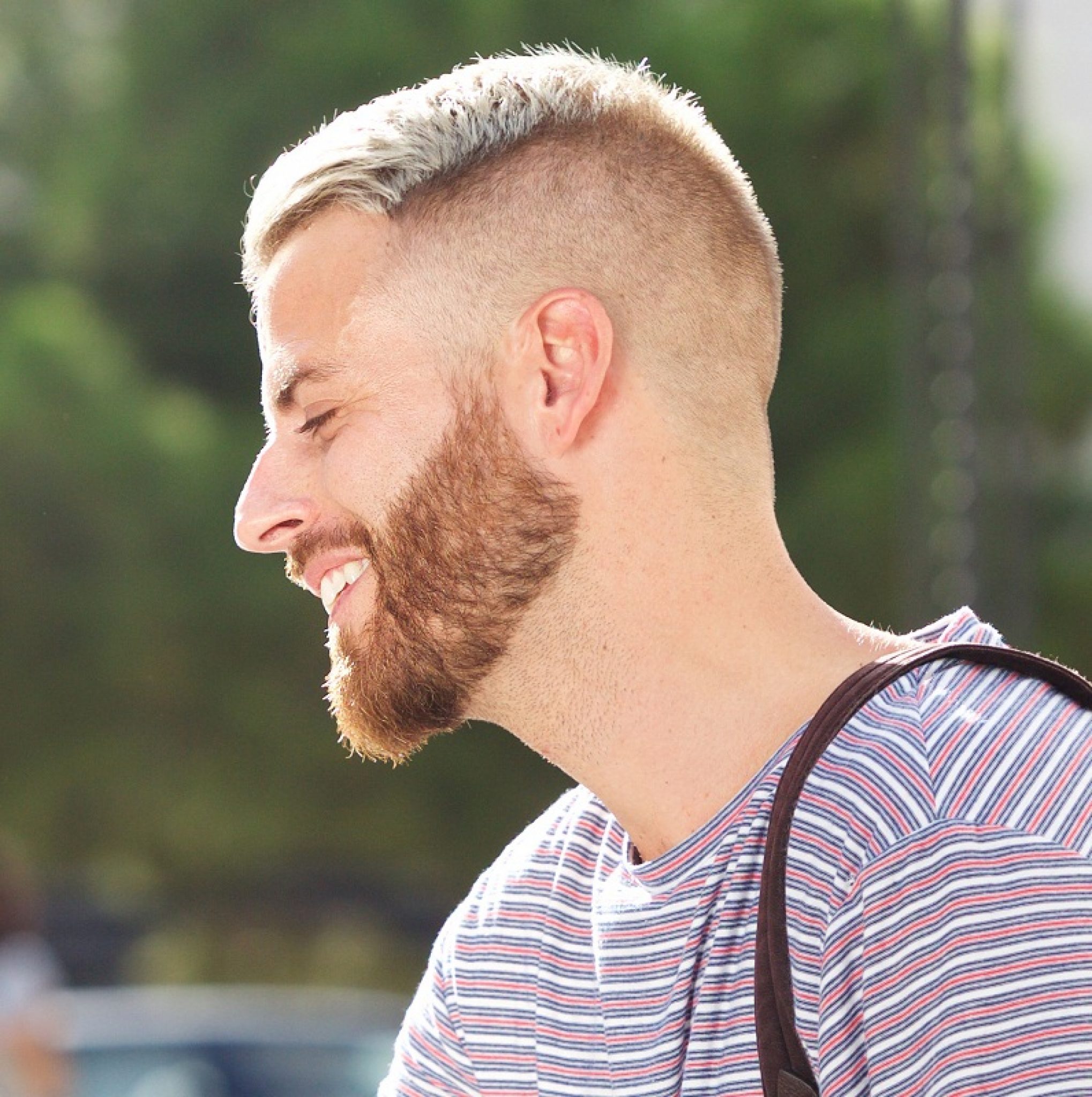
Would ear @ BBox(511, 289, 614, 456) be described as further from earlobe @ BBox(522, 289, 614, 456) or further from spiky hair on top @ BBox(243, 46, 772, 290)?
spiky hair on top @ BBox(243, 46, 772, 290)

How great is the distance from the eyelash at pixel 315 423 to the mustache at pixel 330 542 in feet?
0.29

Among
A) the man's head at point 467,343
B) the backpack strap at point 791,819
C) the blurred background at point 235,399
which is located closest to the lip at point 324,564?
the man's head at point 467,343

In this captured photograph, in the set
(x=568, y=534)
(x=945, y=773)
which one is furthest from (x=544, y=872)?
(x=945, y=773)

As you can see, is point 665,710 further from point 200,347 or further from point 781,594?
point 200,347

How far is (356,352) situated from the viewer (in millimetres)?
1521

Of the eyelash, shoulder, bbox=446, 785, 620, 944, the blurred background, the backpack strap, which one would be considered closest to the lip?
the eyelash

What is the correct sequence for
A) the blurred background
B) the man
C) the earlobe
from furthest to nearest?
the blurred background, the earlobe, the man

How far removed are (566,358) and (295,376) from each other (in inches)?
9.4

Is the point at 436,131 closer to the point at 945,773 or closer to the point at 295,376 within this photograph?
the point at 295,376

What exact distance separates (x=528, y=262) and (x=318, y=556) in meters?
0.31

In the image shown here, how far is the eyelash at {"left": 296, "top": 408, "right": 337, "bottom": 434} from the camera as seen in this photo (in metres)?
1.54

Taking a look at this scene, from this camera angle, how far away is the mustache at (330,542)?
1.51m

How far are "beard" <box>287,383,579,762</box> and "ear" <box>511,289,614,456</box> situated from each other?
0.03m

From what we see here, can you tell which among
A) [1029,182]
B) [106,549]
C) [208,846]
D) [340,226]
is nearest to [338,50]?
[106,549]
